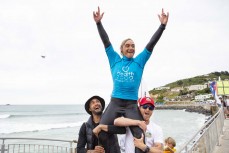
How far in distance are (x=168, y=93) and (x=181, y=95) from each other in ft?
56.2

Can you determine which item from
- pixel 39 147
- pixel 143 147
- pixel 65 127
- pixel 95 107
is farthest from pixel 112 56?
pixel 65 127

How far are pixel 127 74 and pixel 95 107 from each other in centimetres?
74

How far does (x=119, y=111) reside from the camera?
299cm

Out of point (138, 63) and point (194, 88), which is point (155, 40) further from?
point (194, 88)

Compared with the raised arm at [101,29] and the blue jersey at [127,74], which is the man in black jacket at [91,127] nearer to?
the blue jersey at [127,74]

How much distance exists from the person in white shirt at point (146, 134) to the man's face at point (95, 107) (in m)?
0.57

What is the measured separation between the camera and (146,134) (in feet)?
10.3

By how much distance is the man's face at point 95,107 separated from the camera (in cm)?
354

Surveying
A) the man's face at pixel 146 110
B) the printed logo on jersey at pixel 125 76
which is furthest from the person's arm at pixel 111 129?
the printed logo on jersey at pixel 125 76

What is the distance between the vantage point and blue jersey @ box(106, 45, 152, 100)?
3.06m

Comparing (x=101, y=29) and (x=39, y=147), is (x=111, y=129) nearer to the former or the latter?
(x=101, y=29)

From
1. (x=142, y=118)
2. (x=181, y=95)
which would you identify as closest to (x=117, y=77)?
(x=142, y=118)

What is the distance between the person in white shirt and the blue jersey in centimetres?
19

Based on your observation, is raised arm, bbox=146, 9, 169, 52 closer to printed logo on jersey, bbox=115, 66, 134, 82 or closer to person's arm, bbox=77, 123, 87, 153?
printed logo on jersey, bbox=115, 66, 134, 82
